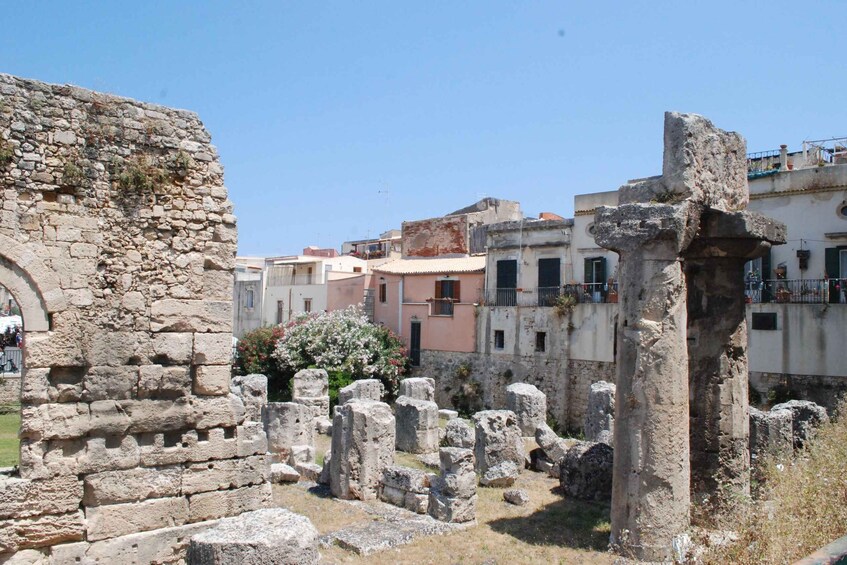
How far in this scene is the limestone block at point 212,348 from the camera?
821cm

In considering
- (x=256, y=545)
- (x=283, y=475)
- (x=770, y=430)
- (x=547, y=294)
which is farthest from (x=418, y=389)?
(x=256, y=545)

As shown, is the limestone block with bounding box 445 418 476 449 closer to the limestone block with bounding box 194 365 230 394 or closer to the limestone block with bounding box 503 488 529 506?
the limestone block with bounding box 503 488 529 506

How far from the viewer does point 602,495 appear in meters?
12.1

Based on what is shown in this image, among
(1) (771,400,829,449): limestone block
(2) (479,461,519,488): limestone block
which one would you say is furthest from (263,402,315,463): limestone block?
(1) (771,400,829,449): limestone block

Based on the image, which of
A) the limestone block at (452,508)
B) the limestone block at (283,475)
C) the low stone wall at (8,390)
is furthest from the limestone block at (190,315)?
the low stone wall at (8,390)

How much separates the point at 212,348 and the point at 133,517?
1926 millimetres

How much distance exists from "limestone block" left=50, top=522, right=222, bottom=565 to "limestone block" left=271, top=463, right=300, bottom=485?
16.7 ft

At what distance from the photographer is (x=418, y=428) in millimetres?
17141

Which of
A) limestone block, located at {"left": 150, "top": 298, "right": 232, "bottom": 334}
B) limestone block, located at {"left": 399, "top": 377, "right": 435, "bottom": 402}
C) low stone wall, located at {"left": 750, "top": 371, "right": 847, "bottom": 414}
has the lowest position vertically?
limestone block, located at {"left": 399, "top": 377, "right": 435, "bottom": 402}

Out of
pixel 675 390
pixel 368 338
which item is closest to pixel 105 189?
pixel 675 390

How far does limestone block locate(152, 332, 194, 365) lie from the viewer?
7988mm

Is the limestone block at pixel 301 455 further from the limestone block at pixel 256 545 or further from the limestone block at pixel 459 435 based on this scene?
the limestone block at pixel 256 545

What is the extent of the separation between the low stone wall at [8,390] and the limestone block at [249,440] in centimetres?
1448

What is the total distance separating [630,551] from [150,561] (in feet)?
16.9
